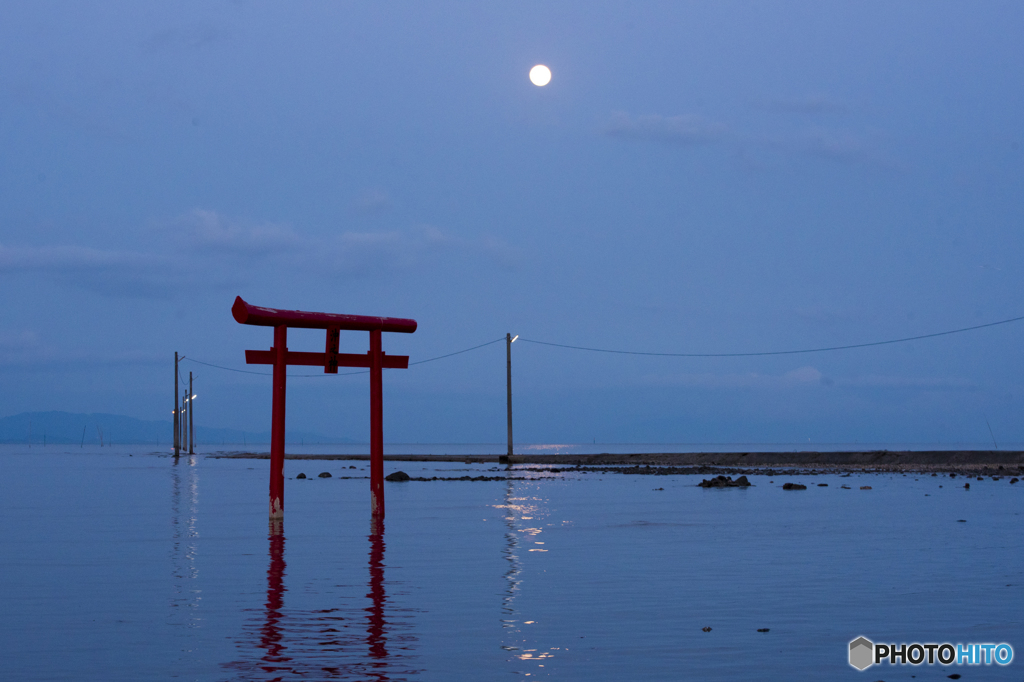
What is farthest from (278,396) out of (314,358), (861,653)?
(861,653)

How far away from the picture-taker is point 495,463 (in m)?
79.3

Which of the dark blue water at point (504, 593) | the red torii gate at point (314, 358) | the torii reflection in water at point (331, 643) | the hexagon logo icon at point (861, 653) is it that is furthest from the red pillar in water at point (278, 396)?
the hexagon logo icon at point (861, 653)

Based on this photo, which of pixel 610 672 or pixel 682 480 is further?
pixel 682 480

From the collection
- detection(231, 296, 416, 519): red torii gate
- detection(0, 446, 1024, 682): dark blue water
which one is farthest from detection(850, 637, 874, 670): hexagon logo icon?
detection(231, 296, 416, 519): red torii gate

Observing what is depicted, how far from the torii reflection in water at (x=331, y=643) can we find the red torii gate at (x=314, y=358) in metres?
9.35

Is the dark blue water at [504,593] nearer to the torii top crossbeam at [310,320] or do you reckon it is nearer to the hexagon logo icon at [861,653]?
the hexagon logo icon at [861,653]

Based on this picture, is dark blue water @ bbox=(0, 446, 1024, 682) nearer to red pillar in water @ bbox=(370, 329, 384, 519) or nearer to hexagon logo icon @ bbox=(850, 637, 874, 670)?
hexagon logo icon @ bbox=(850, 637, 874, 670)

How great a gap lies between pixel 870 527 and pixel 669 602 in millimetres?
12287

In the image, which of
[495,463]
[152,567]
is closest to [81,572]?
[152,567]

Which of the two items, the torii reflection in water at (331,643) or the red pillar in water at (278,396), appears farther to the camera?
the red pillar in water at (278,396)

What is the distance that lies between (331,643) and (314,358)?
14.1 metres

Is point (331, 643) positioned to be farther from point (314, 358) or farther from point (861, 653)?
point (314, 358)

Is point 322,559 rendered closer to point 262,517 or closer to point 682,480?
point 262,517

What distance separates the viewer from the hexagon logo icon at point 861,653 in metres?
9.10
